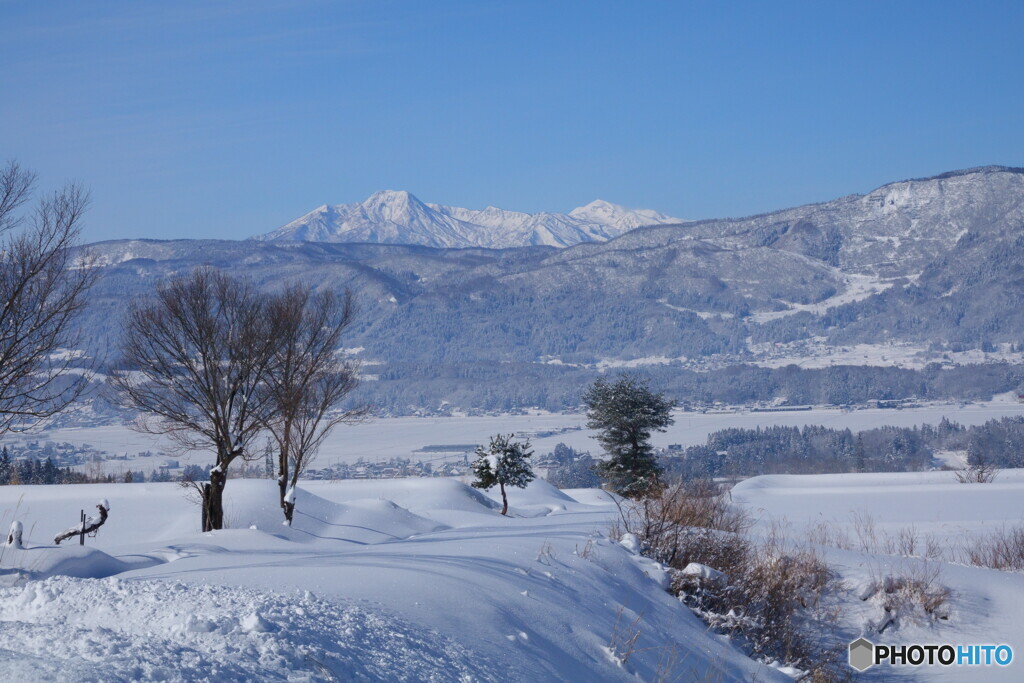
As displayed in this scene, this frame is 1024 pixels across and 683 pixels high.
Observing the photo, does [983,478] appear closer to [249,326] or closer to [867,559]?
[867,559]

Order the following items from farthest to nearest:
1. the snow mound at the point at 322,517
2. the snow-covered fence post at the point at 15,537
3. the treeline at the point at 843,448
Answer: the treeline at the point at 843,448, the snow mound at the point at 322,517, the snow-covered fence post at the point at 15,537

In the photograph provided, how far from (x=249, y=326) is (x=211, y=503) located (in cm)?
337

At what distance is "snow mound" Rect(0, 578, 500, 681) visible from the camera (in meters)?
3.67

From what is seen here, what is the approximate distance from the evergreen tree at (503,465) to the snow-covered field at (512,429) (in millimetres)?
29408

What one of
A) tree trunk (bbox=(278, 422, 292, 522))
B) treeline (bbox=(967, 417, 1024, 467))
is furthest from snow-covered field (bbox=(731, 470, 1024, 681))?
treeline (bbox=(967, 417, 1024, 467))

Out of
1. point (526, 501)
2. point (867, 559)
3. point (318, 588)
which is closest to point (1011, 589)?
point (867, 559)

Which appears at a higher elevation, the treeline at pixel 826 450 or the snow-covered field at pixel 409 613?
the snow-covered field at pixel 409 613

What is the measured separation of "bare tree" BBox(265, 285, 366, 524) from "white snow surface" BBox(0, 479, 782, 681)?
22.2 ft

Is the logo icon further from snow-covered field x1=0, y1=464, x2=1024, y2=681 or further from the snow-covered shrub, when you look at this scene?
the snow-covered shrub

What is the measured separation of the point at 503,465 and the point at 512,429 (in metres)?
55.3

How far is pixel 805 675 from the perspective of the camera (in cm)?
755

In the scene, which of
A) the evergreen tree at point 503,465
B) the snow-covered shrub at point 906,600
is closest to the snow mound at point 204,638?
the snow-covered shrub at point 906,600

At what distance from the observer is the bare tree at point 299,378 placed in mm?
16938

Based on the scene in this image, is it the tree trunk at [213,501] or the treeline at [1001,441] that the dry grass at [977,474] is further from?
the tree trunk at [213,501]
